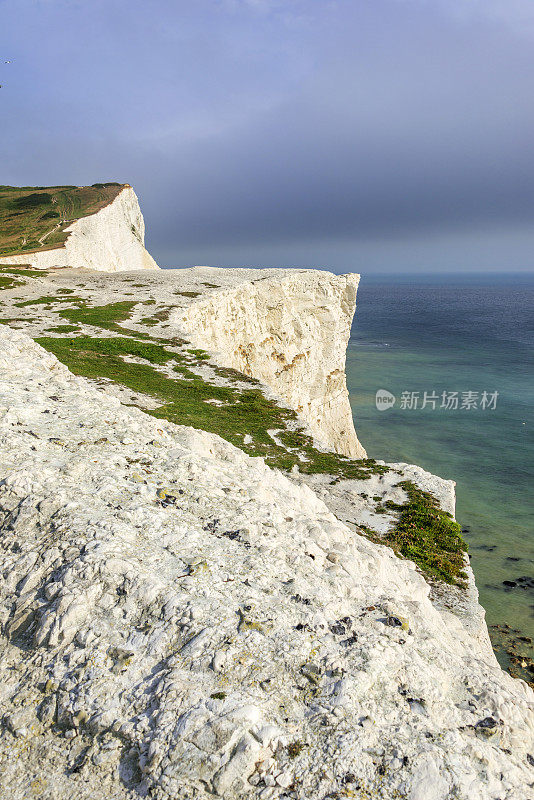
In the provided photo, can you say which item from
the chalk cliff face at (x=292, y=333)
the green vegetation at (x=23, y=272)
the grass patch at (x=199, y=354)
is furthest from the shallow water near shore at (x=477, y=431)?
the green vegetation at (x=23, y=272)

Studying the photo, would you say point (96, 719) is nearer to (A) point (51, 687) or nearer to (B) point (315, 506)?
(A) point (51, 687)

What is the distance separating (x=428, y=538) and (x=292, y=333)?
26615mm

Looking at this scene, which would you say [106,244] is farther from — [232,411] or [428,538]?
[428,538]

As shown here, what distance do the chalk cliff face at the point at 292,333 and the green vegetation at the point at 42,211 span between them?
21499mm

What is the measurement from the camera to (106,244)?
60938 millimetres

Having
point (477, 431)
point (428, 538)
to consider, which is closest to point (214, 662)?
point (428, 538)

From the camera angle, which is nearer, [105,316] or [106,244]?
[105,316]

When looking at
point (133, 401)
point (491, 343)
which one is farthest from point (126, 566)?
point (491, 343)

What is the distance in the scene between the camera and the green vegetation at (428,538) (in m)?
11.4

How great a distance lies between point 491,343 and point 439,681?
348 feet

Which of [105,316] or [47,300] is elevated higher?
[47,300]

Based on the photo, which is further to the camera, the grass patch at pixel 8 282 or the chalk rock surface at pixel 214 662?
the grass patch at pixel 8 282

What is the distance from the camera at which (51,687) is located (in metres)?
4.91

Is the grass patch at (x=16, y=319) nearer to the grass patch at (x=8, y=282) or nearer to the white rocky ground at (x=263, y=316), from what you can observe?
the white rocky ground at (x=263, y=316)
